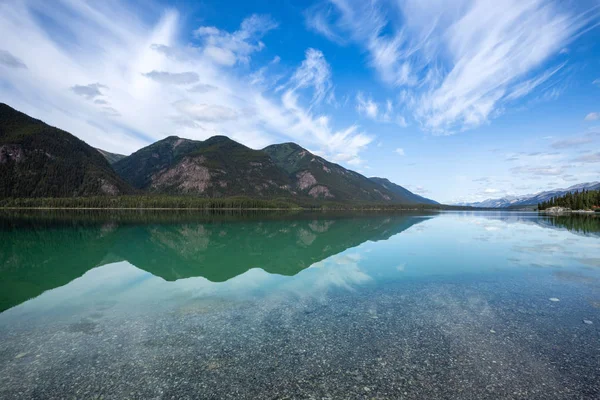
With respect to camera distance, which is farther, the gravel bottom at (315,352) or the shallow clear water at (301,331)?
the shallow clear water at (301,331)

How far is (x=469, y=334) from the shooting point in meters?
15.5

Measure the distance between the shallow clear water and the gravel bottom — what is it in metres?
0.07

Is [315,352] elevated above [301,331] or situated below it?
above

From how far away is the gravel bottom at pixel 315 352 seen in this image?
1069 centimetres

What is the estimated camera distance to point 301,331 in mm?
15977

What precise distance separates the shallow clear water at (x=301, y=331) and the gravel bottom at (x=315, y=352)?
0.24 feet

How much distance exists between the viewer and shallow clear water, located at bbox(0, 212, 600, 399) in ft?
36.0

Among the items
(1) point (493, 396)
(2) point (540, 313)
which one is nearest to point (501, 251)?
(2) point (540, 313)

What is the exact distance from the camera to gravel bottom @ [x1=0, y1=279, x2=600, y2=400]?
35.1 feet

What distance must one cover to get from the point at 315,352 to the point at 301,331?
101 inches

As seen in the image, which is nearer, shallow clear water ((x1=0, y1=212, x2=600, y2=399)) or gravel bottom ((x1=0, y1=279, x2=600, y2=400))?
gravel bottom ((x1=0, y1=279, x2=600, y2=400))

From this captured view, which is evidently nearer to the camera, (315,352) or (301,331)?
(315,352)

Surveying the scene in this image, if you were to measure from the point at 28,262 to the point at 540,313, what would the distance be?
48756 mm

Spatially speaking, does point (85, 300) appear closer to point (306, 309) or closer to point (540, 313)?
point (306, 309)
